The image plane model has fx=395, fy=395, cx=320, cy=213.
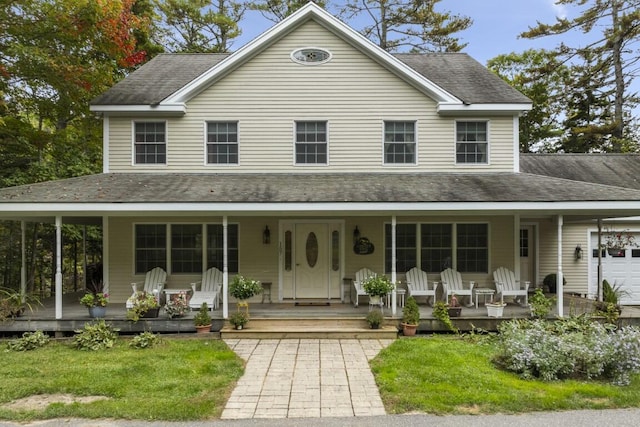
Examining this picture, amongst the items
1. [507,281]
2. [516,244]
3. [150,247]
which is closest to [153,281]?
[150,247]

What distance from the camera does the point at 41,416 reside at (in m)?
4.62

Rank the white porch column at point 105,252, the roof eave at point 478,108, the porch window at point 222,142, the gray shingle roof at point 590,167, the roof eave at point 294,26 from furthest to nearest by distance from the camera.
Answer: the gray shingle roof at point 590,167, the porch window at point 222,142, the roof eave at point 478,108, the roof eave at point 294,26, the white porch column at point 105,252

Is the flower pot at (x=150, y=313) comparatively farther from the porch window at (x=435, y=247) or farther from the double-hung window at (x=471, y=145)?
the double-hung window at (x=471, y=145)

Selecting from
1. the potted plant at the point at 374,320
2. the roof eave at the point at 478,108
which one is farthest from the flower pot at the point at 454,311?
the roof eave at the point at 478,108

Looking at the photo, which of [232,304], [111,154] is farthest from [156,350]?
[111,154]

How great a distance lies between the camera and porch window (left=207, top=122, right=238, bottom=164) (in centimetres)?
1077

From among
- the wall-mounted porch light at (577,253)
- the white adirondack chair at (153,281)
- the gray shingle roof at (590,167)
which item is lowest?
the white adirondack chair at (153,281)

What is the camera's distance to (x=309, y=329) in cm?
825

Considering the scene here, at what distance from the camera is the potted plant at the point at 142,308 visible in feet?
26.7

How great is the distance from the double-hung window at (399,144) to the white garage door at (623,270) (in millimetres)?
7104

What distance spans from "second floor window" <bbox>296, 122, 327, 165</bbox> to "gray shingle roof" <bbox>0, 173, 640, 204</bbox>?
61cm

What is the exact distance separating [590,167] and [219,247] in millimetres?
12227

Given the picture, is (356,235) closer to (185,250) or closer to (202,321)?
(202,321)

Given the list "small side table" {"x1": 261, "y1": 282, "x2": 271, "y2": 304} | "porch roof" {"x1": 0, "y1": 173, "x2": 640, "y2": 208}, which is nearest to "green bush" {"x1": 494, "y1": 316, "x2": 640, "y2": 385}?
"porch roof" {"x1": 0, "y1": 173, "x2": 640, "y2": 208}
